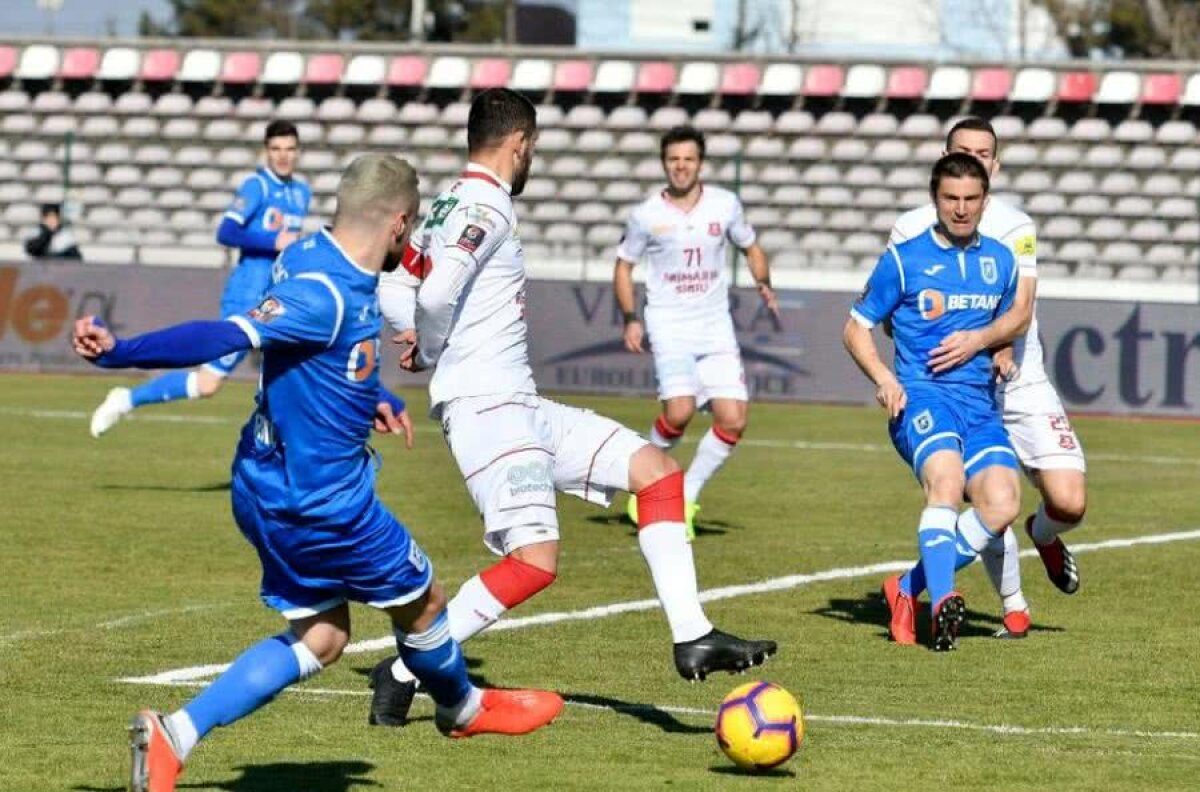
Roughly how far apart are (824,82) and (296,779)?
91.0 feet

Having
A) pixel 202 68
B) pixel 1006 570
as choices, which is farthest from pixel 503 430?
pixel 202 68

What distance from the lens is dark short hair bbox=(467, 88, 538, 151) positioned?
24.3 ft

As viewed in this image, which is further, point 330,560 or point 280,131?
point 280,131

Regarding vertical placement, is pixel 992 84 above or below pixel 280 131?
above

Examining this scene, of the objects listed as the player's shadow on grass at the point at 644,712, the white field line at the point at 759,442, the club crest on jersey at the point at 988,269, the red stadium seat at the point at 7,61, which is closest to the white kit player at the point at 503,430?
the player's shadow on grass at the point at 644,712

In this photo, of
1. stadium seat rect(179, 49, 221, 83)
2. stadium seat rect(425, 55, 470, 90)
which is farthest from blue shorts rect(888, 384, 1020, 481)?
stadium seat rect(179, 49, 221, 83)

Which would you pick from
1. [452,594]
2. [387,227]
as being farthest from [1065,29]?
[387,227]

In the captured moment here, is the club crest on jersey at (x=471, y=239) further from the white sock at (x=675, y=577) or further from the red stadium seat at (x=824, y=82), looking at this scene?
the red stadium seat at (x=824, y=82)

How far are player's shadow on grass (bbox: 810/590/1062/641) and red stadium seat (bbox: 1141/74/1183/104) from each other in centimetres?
2272

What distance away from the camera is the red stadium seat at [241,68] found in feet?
115

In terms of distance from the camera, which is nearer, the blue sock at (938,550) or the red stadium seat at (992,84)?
the blue sock at (938,550)

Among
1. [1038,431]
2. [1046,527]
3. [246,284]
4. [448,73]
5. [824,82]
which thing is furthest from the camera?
[448,73]

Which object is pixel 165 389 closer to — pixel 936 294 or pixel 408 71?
pixel 936 294

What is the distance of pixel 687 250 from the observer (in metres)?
13.7
